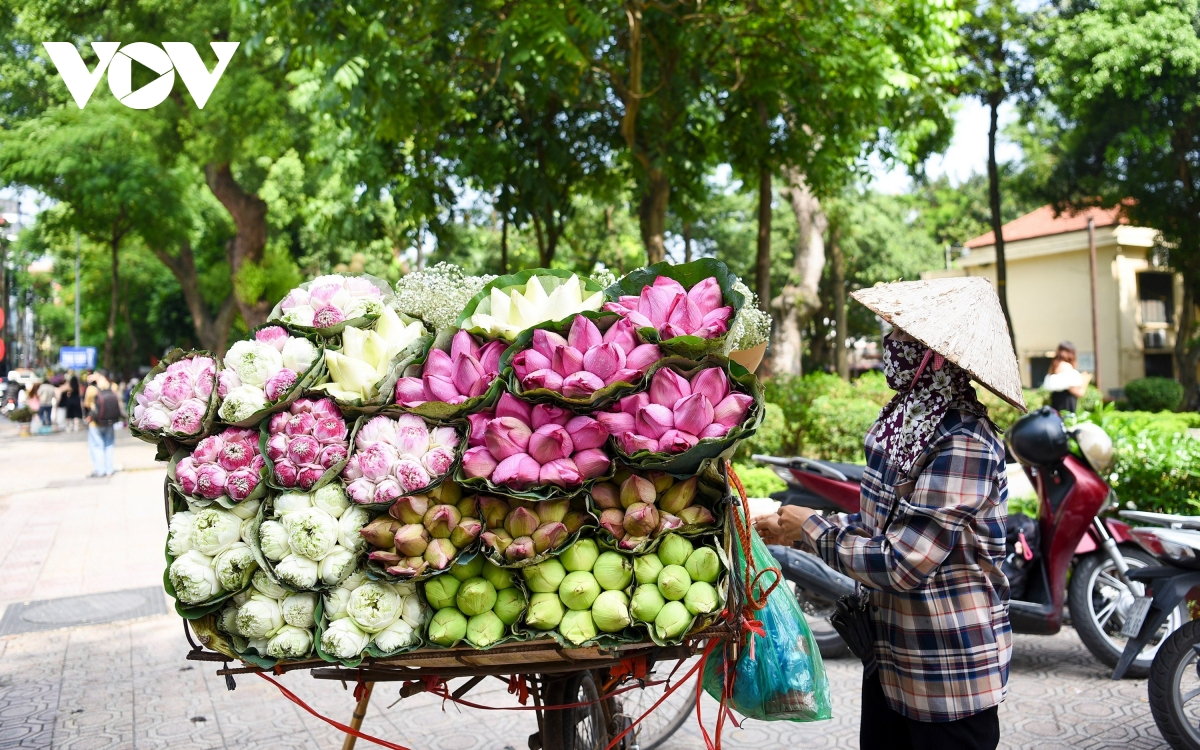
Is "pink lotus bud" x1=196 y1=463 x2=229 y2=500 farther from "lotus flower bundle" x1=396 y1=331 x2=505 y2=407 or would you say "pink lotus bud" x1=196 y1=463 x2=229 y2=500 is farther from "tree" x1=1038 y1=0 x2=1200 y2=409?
"tree" x1=1038 y1=0 x2=1200 y2=409

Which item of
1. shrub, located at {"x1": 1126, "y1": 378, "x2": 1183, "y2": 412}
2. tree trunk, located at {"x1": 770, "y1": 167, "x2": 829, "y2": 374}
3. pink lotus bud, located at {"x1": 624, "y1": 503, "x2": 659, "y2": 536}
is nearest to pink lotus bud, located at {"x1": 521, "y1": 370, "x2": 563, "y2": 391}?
pink lotus bud, located at {"x1": 624, "y1": 503, "x2": 659, "y2": 536}

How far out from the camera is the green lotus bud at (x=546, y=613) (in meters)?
2.03

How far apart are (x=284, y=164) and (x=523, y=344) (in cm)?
1967

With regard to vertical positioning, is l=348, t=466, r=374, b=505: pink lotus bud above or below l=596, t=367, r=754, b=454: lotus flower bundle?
below

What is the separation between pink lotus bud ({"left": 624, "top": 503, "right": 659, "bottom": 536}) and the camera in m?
2.03

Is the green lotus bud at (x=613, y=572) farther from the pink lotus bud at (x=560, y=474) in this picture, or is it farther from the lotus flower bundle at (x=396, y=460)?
the lotus flower bundle at (x=396, y=460)

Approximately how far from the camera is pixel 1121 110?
18.6 meters

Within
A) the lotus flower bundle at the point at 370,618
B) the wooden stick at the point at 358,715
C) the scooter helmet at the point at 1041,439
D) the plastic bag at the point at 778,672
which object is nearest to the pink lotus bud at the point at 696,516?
the plastic bag at the point at 778,672

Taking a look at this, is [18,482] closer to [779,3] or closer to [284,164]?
[284,164]

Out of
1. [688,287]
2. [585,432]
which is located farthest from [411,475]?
[688,287]

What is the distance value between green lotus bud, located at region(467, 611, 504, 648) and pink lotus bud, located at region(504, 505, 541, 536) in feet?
0.65

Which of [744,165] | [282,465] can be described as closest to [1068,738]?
[282,465]

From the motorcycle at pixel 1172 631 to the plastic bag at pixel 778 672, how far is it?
1.84 metres

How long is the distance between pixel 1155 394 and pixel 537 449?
26265 millimetres
